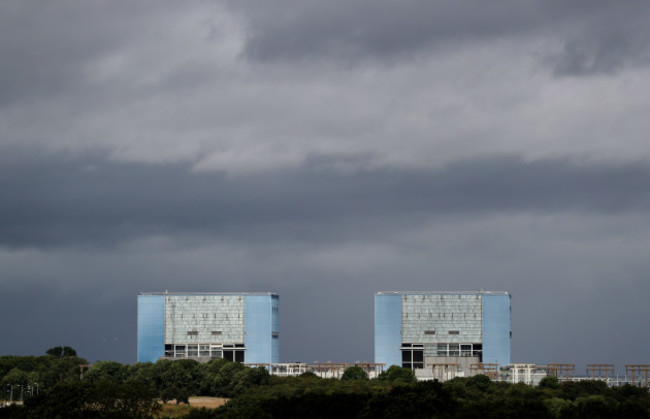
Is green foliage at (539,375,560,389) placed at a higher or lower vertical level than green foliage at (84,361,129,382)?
lower

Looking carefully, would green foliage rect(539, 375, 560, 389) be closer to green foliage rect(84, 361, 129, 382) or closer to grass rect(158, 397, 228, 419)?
grass rect(158, 397, 228, 419)

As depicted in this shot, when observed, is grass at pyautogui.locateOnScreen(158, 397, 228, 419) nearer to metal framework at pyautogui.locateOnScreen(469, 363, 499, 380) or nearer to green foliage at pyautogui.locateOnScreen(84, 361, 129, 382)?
green foliage at pyautogui.locateOnScreen(84, 361, 129, 382)

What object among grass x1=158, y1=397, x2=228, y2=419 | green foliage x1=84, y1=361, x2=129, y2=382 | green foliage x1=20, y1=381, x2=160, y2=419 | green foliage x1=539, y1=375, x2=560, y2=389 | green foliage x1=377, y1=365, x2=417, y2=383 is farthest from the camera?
green foliage x1=84, y1=361, x2=129, y2=382

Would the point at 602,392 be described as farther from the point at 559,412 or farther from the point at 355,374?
the point at 355,374

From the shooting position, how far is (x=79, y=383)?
287ft

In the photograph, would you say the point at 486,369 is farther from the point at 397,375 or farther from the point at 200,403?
the point at 200,403

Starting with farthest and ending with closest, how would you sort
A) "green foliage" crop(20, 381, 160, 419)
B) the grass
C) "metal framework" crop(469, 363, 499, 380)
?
1. "metal framework" crop(469, 363, 499, 380)
2. the grass
3. "green foliage" crop(20, 381, 160, 419)

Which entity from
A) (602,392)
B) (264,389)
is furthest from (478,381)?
(264,389)

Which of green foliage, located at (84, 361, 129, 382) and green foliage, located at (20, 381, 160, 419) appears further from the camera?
green foliage, located at (84, 361, 129, 382)

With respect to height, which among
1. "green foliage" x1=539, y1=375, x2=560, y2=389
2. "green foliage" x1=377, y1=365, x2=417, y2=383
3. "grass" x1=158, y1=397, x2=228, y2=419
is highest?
"green foliage" x1=377, y1=365, x2=417, y2=383

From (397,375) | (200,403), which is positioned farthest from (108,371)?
(397,375)

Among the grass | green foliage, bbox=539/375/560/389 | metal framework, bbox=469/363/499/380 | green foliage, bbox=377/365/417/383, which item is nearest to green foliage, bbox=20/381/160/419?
the grass

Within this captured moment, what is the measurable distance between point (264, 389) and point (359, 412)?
4960cm

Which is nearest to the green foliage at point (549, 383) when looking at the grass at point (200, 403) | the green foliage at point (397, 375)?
the green foliage at point (397, 375)
